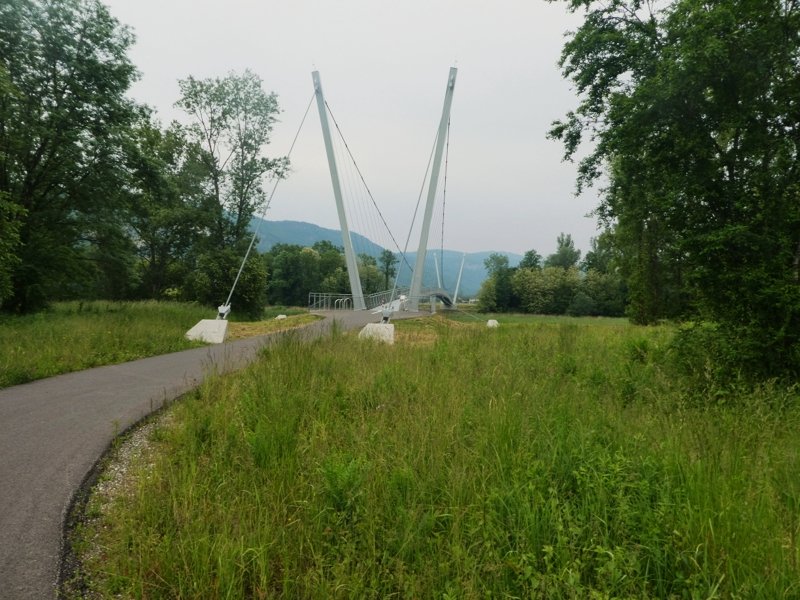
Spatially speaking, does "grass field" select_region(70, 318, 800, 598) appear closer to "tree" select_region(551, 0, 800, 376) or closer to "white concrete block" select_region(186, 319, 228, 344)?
"tree" select_region(551, 0, 800, 376)

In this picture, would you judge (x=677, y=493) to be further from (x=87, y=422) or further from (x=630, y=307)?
(x=630, y=307)

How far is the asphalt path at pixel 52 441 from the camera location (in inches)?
88.7

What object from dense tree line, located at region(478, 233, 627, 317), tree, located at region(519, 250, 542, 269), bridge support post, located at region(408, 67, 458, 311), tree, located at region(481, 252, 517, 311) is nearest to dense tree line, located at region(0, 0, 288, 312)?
bridge support post, located at region(408, 67, 458, 311)

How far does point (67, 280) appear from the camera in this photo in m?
15.3

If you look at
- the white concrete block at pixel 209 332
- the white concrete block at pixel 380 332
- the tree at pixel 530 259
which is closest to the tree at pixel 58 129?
the white concrete block at pixel 209 332

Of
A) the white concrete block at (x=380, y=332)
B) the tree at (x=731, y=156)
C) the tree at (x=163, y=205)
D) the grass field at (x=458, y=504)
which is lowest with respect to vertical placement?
the grass field at (x=458, y=504)

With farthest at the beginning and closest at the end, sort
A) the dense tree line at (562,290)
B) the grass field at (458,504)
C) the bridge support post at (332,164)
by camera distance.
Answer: the dense tree line at (562,290) → the bridge support post at (332,164) → the grass field at (458,504)

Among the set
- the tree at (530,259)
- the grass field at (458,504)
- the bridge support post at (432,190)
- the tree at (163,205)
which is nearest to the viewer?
the grass field at (458,504)

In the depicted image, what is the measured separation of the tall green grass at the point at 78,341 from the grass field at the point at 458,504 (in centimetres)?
390

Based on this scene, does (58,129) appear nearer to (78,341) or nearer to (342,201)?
(78,341)

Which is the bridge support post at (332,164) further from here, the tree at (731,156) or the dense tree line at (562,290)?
the dense tree line at (562,290)

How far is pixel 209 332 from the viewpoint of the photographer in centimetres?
1119

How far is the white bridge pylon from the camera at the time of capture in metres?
21.4

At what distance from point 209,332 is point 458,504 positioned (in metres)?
10.3
